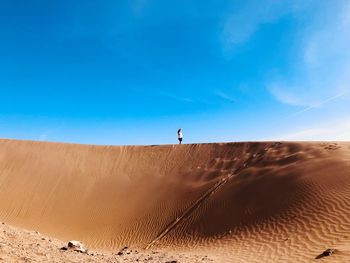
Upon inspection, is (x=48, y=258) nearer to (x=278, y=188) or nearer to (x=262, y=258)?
(x=262, y=258)

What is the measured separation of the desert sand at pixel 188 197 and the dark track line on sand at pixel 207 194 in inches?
3.1

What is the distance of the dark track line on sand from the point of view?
14.9m

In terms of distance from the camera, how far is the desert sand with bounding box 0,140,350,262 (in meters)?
10.8

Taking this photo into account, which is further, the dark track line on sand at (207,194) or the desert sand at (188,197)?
the dark track line on sand at (207,194)

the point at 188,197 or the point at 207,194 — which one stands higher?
the point at 207,194

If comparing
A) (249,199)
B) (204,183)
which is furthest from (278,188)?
(204,183)

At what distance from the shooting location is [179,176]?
21.0 metres

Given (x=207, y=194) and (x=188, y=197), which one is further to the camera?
(x=188, y=197)

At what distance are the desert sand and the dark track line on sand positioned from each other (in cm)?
8

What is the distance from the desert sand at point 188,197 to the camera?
1079cm

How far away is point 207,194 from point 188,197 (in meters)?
1.25

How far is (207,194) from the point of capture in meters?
16.9

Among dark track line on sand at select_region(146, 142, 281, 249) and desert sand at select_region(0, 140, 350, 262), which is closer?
desert sand at select_region(0, 140, 350, 262)

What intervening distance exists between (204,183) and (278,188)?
567 centimetres
